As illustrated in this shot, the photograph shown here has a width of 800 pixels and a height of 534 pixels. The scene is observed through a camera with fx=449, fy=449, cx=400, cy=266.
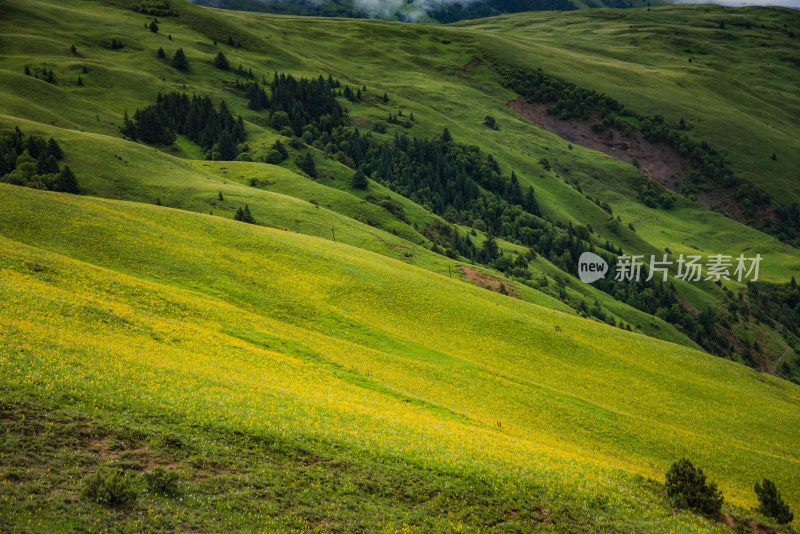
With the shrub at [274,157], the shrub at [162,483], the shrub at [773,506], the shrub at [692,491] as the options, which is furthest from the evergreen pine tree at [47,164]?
the shrub at [773,506]

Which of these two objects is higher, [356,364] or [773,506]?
[773,506]

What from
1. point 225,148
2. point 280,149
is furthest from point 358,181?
point 225,148

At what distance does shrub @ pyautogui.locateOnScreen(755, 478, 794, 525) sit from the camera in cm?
2861

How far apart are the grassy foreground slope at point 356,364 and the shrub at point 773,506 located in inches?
277

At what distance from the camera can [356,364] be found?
145ft

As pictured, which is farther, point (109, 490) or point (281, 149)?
point (281, 149)

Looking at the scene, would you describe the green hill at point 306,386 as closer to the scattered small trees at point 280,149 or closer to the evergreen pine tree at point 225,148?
the evergreen pine tree at point 225,148

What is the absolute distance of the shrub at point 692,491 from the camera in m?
26.2

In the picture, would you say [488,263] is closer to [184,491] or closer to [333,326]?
[333,326]

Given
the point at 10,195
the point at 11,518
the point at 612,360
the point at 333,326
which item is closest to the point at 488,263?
the point at 612,360

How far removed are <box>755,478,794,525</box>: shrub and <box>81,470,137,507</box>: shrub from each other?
36.4 m

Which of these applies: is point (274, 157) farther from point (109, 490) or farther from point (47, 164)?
point (109, 490)

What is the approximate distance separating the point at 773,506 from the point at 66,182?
108m

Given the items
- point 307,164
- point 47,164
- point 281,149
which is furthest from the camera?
point 281,149
